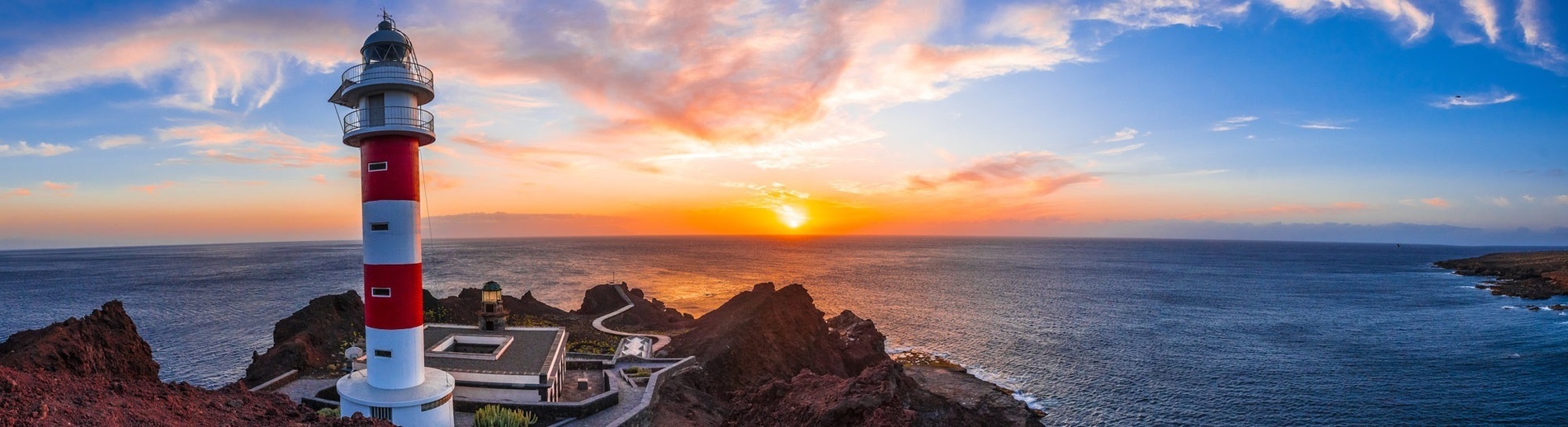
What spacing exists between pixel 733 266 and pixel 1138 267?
98.7 metres

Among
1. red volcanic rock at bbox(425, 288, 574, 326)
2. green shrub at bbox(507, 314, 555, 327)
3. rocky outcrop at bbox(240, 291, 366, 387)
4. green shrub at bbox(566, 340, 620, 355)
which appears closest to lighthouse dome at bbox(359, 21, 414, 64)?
rocky outcrop at bbox(240, 291, 366, 387)

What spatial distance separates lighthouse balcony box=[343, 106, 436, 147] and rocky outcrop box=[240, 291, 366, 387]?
1665cm

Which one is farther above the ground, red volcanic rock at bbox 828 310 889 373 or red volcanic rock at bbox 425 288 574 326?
red volcanic rock at bbox 425 288 574 326

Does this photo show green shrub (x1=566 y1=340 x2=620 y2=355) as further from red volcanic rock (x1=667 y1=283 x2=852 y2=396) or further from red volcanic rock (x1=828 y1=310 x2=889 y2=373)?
red volcanic rock (x1=828 y1=310 x2=889 y2=373)

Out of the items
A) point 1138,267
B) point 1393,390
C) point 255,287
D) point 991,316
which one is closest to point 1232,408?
point 1393,390

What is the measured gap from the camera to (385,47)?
19.4 metres

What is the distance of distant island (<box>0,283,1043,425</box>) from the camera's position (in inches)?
364

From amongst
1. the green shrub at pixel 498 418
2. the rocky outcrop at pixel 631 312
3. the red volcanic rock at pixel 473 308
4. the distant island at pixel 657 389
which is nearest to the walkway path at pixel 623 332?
the rocky outcrop at pixel 631 312

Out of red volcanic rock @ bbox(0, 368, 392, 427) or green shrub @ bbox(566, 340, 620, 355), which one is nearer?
red volcanic rock @ bbox(0, 368, 392, 427)

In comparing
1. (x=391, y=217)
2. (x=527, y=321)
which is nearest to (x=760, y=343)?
(x=527, y=321)

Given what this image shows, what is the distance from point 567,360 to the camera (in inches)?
1253

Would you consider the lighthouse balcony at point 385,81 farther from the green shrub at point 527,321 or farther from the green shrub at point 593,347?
the green shrub at point 527,321

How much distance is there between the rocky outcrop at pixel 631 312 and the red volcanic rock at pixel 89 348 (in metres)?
26.2

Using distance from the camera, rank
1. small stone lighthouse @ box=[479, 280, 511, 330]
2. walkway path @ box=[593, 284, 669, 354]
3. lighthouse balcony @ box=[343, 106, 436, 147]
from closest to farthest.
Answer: lighthouse balcony @ box=[343, 106, 436, 147] → small stone lighthouse @ box=[479, 280, 511, 330] → walkway path @ box=[593, 284, 669, 354]
